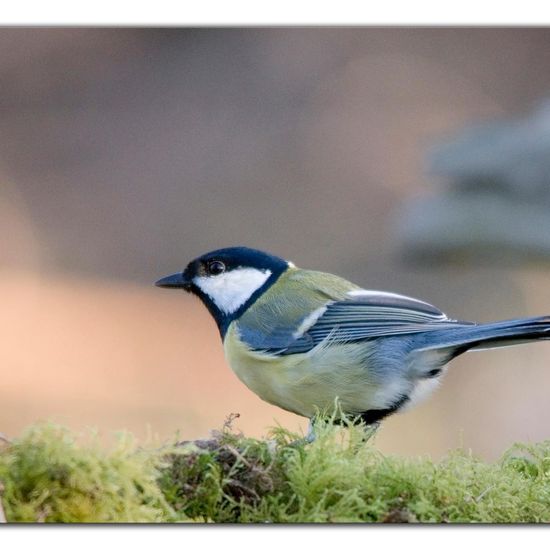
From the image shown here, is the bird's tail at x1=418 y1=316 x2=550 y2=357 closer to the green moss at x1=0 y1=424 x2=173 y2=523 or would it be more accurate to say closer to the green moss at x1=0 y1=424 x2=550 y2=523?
the green moss at x1=0 y1=424 x2=550 y2=523

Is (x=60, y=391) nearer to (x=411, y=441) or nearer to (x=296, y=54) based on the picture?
(x=411, y=441)

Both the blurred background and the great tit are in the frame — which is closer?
the great tit

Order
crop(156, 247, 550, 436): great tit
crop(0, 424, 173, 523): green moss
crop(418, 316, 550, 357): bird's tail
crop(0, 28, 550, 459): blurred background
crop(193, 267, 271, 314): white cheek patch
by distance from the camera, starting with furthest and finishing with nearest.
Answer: crop(0, 28, 550, 459): blurred background < crop(193, 267, 271, 314): white cheek patch < crop(156, 247, 550, 436): great tit < crop(418, 316, 550, 357): bird's tail < crop(0, 424, 173, 523): green moss

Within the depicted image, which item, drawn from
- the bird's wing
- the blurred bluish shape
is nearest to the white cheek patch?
the bird's wing

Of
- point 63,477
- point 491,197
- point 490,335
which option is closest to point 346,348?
point 490,335

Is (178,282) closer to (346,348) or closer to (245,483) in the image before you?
(346,348)
